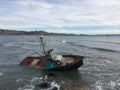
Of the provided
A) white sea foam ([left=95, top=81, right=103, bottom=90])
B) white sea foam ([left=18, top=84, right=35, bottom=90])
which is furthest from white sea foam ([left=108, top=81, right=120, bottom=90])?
white sea foam ([left=18, top=84, right=35, bottom=90])

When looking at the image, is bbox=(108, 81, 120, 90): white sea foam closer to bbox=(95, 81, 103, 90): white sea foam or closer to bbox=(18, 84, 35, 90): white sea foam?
bbox=(95, 81, 103, 90): white sea foam

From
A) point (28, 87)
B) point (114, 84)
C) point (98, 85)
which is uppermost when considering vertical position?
point (114, 84)

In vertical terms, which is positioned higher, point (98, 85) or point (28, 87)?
point (98, 85)

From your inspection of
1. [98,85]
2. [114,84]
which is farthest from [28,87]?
[114,84]

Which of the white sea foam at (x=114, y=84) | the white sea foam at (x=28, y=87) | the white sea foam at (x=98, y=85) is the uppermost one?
the white sea foam at (x=114, y=84)

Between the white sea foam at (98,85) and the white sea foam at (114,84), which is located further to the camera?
the white sea foam at (114,84)

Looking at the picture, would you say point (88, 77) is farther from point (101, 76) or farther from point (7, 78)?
point (7, 78)

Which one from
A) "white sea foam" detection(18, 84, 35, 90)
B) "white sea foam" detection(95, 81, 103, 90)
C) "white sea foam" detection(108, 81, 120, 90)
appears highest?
"white sea foam" detection(108, 81, 120, 90)

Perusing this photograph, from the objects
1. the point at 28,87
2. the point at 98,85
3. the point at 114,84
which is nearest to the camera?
the point at 28,87

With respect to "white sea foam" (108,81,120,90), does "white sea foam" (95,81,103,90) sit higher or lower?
lower

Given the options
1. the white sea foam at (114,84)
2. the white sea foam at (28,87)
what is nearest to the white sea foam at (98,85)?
the white sea foam at (114,84)

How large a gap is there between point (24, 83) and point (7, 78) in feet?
12.0

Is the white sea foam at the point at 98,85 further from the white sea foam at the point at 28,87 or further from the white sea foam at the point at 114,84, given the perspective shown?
the white sea foam at the point at 28,87

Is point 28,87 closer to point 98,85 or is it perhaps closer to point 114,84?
point 98,85
